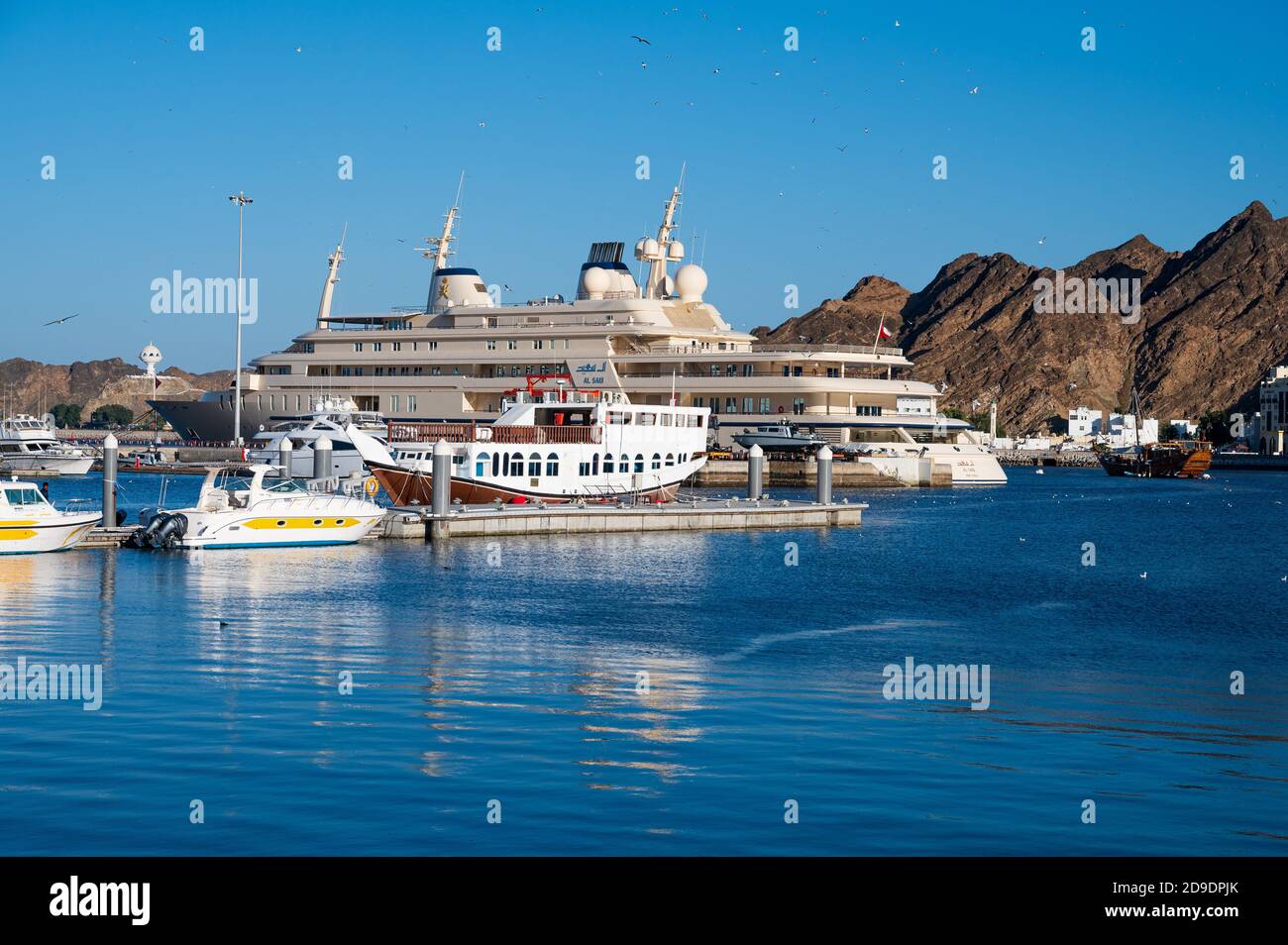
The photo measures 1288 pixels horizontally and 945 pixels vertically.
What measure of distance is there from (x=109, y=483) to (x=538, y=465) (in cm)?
1710

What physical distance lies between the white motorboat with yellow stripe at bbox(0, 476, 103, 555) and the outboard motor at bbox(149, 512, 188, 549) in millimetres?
1784

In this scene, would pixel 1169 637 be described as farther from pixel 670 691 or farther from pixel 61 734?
pixel 61 734

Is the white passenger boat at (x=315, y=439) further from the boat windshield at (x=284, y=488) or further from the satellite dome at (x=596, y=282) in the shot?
the boat windshield at (x=284, y=488)

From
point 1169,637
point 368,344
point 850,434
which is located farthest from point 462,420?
point 1169,637

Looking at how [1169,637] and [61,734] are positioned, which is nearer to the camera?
[61,734]

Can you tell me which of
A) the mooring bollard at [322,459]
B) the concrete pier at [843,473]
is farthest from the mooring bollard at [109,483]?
the concrete pier at [843,473]

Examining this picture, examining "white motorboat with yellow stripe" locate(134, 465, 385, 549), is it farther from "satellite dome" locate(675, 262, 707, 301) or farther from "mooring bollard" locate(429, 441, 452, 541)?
"satellite dome" locate(675, 262, 707, 301)

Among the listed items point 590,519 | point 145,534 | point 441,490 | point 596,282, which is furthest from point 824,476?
point 596,282

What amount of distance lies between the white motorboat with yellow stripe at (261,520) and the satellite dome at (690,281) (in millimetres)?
63682

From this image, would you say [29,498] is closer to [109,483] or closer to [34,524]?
[34,524]

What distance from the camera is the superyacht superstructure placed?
331ft
